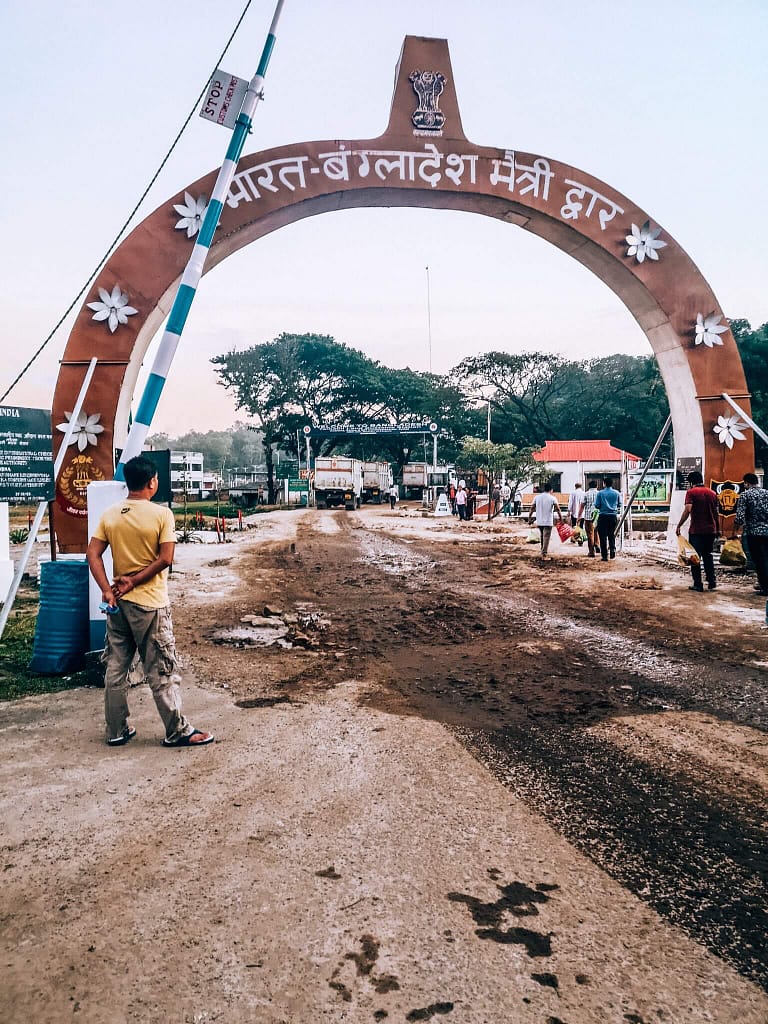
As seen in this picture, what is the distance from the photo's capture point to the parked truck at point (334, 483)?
3859cm

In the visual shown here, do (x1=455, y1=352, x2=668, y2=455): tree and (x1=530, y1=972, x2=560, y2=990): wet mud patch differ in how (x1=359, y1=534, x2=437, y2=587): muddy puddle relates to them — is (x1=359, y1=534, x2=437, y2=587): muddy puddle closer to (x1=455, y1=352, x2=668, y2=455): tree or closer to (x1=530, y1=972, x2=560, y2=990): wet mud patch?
(x1=530, y1=972, x2=560, y2=990): wet mud patch

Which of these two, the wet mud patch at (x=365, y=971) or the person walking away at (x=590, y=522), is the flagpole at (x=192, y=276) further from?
the person walking away at (x=590, y=522)

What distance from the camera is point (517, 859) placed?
2719 mm

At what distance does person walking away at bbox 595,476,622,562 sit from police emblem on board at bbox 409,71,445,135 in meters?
7.26

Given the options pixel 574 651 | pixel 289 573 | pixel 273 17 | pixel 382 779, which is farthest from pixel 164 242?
pixel 382 779

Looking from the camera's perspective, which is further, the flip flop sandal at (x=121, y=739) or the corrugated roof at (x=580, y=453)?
the corrugated roof at (x=580, y=453)

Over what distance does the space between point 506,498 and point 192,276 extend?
2830 cm

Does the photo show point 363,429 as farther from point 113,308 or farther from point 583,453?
point 113,308

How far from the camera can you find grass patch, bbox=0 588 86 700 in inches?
203

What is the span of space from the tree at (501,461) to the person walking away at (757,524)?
66.2ft

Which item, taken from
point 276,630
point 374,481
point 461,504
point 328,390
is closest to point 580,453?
point 461,504

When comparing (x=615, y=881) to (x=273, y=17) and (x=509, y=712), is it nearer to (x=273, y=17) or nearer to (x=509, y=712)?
(x=509, y=712)

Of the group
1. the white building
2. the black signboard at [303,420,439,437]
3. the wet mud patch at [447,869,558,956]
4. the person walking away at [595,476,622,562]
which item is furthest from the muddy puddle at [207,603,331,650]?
the white building

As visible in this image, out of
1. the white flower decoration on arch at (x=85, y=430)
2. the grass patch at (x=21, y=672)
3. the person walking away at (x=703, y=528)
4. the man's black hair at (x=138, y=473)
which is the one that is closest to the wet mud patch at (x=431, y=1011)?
the man's black hair at (x=138, y=473)
